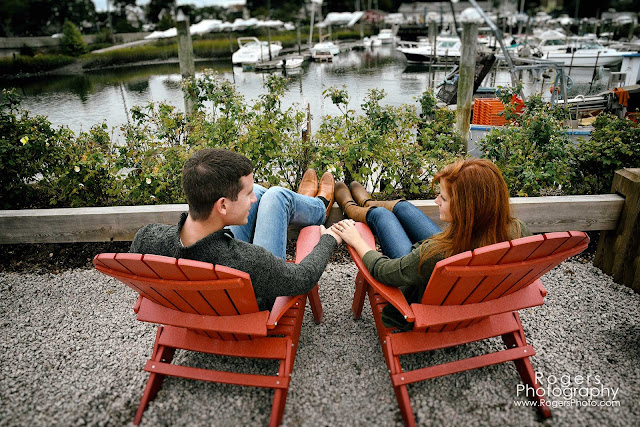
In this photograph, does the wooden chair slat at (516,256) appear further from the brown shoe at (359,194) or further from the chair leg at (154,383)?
the chair leg at (154,383)

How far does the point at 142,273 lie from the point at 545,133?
312 centimetres

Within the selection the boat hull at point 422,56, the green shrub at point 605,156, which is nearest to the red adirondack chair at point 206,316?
the green shrub at point 605,156

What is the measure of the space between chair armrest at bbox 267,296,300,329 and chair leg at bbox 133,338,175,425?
62 cm

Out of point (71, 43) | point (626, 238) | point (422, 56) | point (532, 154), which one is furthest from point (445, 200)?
point (71, 43)

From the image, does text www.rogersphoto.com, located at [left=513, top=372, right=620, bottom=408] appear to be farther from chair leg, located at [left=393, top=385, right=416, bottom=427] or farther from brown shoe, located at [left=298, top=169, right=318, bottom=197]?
brown shoe, located at [left=298, top=169, right=318, bottom=197]

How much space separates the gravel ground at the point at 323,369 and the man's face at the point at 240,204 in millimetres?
895

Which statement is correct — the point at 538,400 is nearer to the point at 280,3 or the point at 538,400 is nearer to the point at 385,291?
the point at 385,291

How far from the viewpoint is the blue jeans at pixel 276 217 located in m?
2.26

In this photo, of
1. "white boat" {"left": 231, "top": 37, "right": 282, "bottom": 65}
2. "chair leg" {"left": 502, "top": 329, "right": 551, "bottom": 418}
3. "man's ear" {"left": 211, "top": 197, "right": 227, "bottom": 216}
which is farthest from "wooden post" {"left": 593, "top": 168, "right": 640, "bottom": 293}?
"white boat" {"left": 231, "top": 37, "right": 282, "bottom": 65}

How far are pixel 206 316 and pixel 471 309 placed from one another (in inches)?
46.2

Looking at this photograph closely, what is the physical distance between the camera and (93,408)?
2012 millimetres

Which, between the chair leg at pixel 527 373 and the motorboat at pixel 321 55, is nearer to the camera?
the chair leg at pixel 527 373

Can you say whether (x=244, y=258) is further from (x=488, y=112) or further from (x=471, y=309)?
(x=488, y=112)

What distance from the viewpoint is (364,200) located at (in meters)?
3.03
